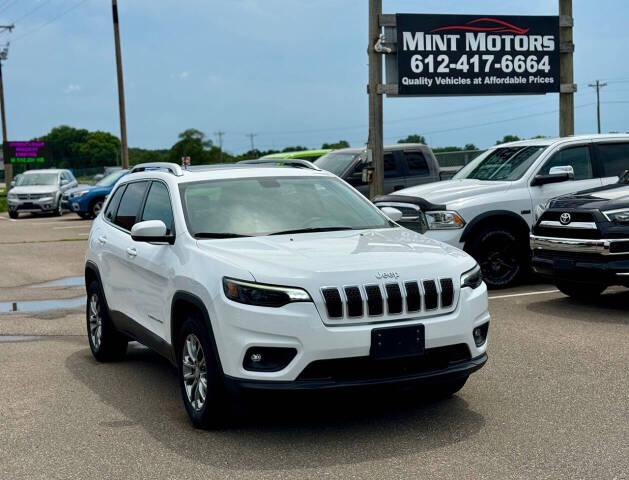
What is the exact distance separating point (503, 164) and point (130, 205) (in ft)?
19.7

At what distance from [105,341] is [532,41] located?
13618 millimetres

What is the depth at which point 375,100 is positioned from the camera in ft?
59.1

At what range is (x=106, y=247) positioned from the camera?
25.1ft

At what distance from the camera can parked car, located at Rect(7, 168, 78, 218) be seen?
109ft

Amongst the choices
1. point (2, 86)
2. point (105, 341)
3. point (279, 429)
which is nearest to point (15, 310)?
point (105, 341)

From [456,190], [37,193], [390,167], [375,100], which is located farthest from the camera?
[37,193]

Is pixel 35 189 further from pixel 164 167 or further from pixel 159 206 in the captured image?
pixel 159 206

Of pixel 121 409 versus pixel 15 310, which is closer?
pixel 121 409

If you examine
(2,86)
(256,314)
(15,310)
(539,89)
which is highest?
(2,86)

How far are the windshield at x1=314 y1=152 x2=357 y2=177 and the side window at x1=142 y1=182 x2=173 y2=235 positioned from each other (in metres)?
11.4

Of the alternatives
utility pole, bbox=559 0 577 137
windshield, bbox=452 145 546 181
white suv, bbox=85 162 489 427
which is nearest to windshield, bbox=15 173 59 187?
utility pole, bbox=559 0 577 137

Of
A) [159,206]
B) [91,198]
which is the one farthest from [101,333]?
[91,198]

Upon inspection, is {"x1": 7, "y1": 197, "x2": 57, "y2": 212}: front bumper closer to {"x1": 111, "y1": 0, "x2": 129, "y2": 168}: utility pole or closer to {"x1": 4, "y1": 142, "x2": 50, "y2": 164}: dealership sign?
{"x1": 111, "y1": 0, "x2": 129, "y2": 168}: utility pole

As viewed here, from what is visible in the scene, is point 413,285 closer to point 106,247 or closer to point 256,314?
point 256,314
